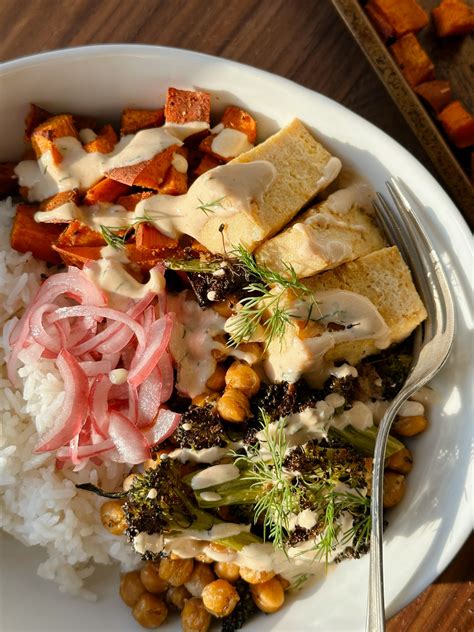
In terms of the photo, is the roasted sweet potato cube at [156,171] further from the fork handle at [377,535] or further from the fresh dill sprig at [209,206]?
the fork handle at [377,535]

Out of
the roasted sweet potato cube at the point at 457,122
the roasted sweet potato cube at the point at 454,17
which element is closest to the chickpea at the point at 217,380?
the roasted sweet potato cube at the point at 457,122

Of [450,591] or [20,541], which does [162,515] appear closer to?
[20,541]

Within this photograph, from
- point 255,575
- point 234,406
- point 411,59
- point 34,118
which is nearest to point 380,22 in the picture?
point 411,59

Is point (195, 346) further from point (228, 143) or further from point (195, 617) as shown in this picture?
point (195, 617)

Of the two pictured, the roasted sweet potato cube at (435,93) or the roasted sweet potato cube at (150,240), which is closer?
the roasted sweet potato cube at (150,240)

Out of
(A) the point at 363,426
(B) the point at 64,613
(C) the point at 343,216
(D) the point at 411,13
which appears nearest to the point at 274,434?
(A) the point at 363,426

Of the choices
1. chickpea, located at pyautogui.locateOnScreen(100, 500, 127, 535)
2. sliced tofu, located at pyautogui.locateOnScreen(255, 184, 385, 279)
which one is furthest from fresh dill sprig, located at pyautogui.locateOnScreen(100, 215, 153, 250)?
chickpea, located at pyautogui.locateOnScreen(100, 500, 127, 535)

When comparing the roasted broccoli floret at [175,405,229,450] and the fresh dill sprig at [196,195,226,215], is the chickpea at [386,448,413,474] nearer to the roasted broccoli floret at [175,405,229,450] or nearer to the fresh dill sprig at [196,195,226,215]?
the roasted broccoli floret at [175,405,229,450]
